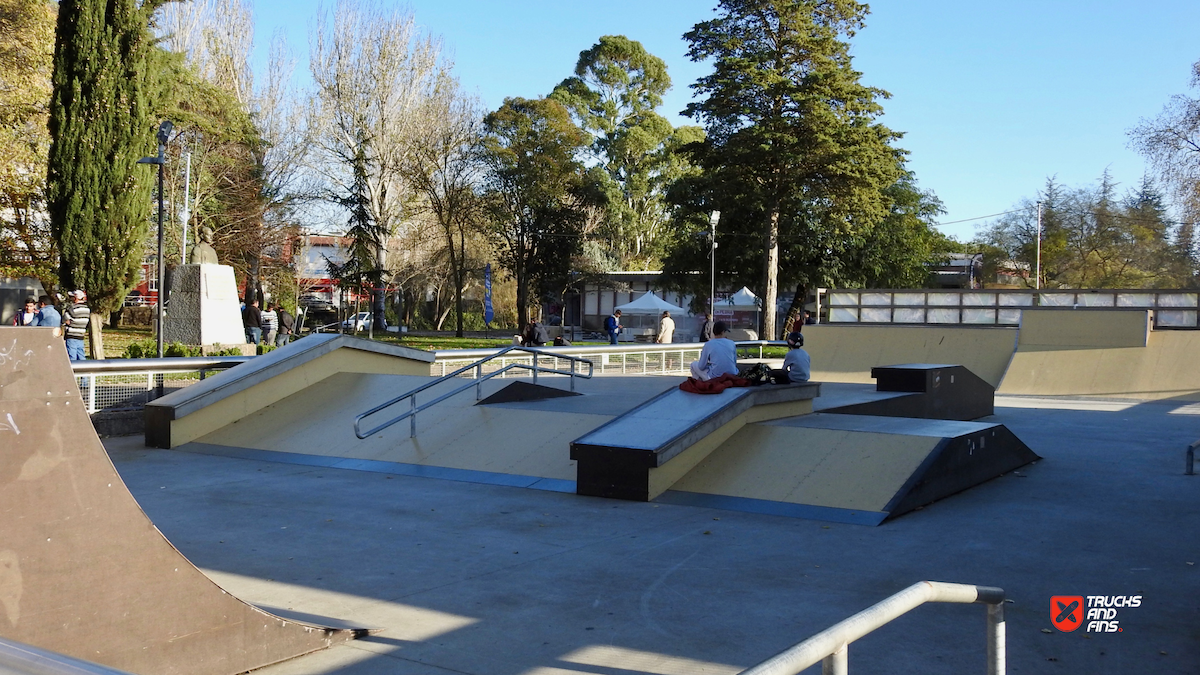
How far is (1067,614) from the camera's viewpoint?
526cm

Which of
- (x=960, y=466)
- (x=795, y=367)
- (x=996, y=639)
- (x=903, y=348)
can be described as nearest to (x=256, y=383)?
(x=795, y=367)

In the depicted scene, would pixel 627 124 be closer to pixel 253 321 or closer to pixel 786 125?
pixel 786 125

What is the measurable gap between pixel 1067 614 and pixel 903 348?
18602mm

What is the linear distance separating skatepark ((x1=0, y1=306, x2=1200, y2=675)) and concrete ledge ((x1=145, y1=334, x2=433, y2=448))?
4 centimetres

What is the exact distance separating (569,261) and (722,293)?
811 cm

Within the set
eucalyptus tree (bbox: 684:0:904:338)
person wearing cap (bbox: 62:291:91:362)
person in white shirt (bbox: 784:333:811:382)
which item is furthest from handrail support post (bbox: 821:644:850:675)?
eucalyptus tree (bbox: 684:0:904:338)

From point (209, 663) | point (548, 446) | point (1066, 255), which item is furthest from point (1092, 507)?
point (1066, 255)

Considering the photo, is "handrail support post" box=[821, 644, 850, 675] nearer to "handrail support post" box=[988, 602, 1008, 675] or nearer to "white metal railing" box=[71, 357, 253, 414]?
"handrail support post" box=[988, 602, 1008, 675]

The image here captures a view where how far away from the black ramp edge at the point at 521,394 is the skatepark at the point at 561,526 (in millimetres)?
72

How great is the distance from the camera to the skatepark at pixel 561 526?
4.17m

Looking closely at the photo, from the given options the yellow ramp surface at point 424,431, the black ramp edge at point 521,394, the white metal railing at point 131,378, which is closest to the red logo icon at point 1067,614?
the yellow ramp surface at point 424,431

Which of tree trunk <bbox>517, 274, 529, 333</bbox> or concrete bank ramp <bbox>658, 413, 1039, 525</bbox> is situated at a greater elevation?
tree trunk <bbox>517, 274, 529, 333</bbox>

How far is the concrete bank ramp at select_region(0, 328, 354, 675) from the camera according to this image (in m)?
3.83

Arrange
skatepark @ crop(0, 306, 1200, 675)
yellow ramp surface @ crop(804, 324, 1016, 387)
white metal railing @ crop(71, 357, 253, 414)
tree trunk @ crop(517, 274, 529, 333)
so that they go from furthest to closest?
1. tree trunk @ crop(517, 274, 529, 333)
2. yellow ramp surface @ crop(804, 324, 1016, 387)
3. white metal railing @ crop(71, 357, 253, 414)
4. skatepark @ crop(0, 306, 1200, 675)
